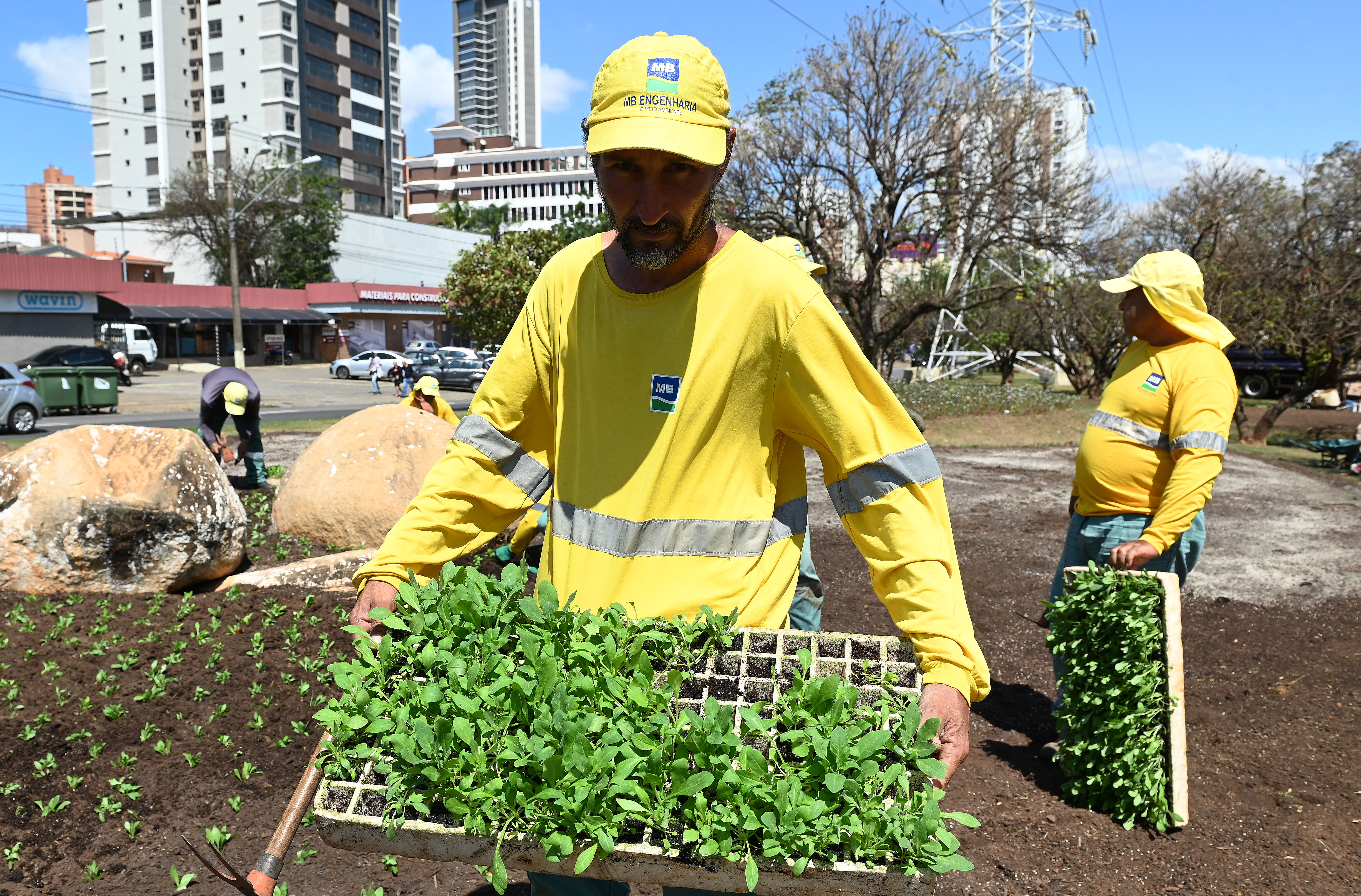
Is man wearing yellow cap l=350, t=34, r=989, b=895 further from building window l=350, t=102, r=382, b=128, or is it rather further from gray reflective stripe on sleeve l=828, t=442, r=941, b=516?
building window l=350, t=102, r=382, b=128

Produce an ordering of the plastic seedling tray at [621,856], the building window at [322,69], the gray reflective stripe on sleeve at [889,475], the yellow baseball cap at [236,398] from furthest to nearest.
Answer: the building window at [322,69] → the yellow baseball cap at [236,398] → the gray reflective stripe on sleeve at [889,475] → the plastic seedling tray at [621,856]

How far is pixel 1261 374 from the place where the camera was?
29359 millimetres

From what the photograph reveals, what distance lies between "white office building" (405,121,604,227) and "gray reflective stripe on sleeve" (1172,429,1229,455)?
117 meters

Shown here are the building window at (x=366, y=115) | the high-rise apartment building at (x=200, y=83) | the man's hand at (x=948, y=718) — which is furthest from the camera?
the building window at (x=366, y=115)

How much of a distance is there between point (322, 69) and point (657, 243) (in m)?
88.2

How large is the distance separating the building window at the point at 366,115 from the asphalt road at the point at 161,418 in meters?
65.5

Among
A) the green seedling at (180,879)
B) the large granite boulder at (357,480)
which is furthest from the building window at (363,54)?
the green seedling at (180,879)

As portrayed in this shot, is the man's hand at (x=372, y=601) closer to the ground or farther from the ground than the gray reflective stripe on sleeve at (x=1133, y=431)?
closer to the ground

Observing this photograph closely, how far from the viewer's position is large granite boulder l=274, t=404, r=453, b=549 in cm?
754

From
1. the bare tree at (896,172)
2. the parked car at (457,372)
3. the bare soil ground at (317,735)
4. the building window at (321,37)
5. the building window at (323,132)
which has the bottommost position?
the bare soil ground at (317,735)

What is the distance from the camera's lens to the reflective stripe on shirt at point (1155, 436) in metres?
4.11

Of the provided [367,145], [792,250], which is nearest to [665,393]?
[792,250]

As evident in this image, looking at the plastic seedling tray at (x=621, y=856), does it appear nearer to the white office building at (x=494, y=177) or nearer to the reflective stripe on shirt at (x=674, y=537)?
the reflective stripe on shirt at (x=674, y=537)

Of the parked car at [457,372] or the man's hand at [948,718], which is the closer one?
the man's hand at [948,718]
